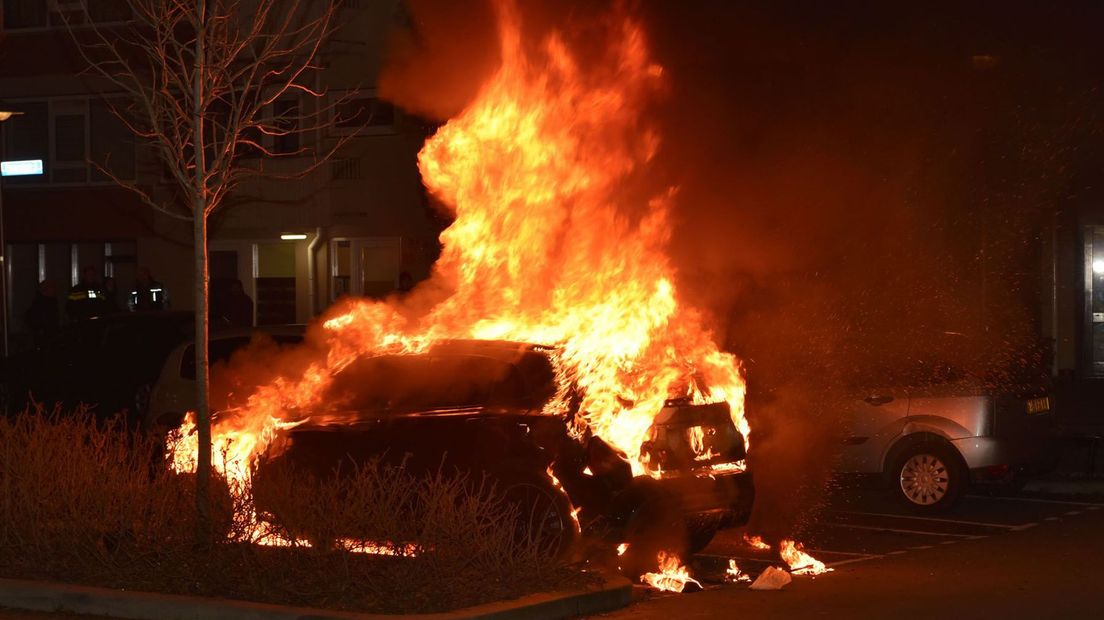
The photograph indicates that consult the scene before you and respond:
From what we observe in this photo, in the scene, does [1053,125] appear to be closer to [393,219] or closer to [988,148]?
[988,148]

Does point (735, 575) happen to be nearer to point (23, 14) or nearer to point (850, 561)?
point (850, 561)

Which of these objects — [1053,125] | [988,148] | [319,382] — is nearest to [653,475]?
[319,382]

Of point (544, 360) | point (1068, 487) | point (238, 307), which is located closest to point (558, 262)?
point (544, 360)

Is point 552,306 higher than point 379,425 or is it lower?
higher

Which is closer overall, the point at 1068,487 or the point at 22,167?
the point at 1068,487

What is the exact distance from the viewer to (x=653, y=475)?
920 cm

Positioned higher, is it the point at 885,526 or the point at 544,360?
the point at 544,360

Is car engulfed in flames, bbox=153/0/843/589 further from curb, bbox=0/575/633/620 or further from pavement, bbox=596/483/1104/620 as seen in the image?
pavement, bbox=596/483/1104/620

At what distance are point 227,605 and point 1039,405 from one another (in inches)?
335

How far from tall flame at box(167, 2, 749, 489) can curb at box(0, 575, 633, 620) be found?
3.43 ft

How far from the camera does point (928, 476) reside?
13.3m

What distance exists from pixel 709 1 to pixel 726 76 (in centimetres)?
90

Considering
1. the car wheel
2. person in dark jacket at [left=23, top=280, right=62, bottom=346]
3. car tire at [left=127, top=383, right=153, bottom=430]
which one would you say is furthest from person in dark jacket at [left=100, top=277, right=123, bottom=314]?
the car wheel

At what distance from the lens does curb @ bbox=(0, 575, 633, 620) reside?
7.71m
